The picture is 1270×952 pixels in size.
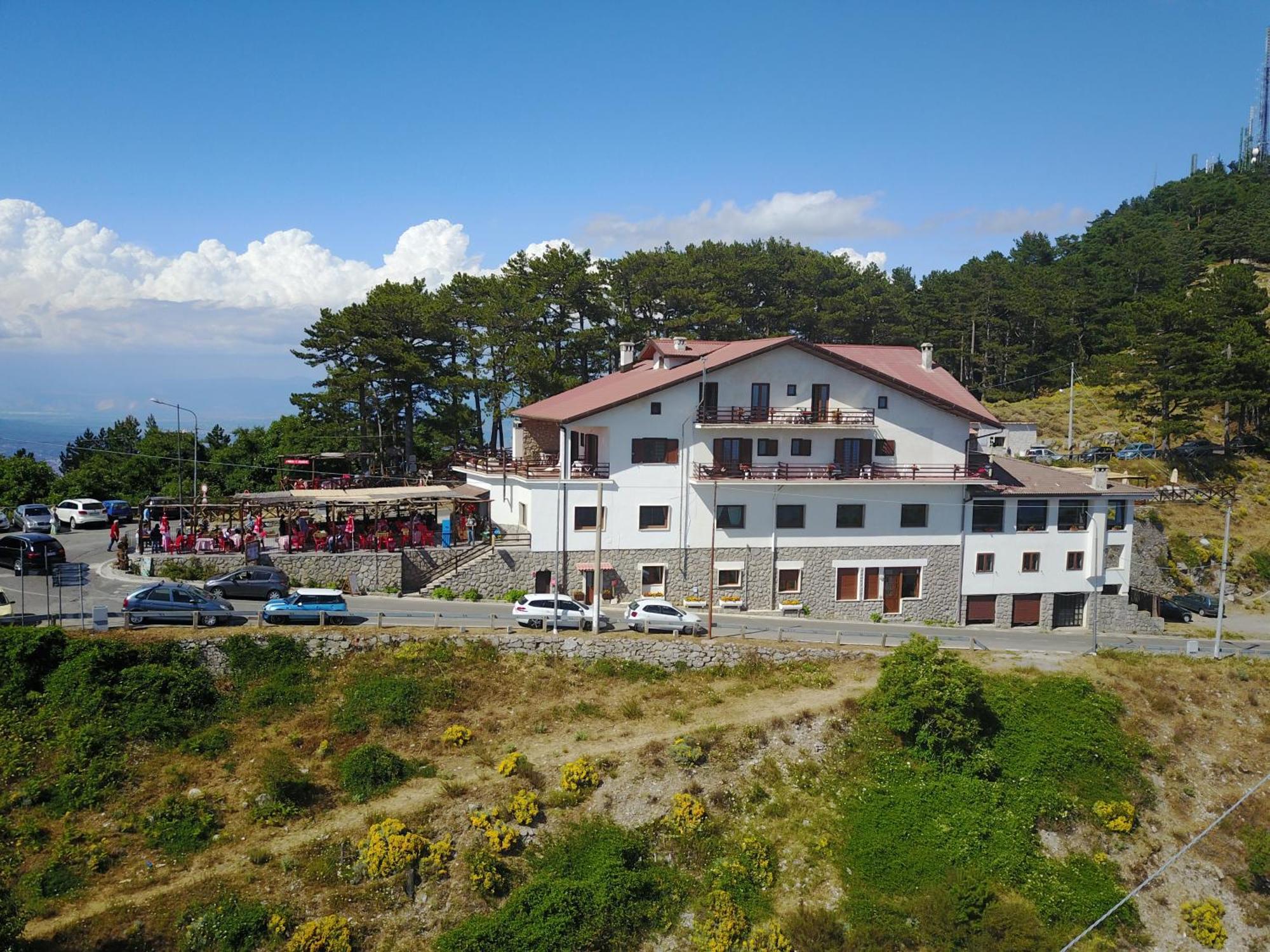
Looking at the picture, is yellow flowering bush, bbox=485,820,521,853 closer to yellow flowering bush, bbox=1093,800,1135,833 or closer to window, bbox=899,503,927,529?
yellow flowering bush, bbox=1093,800,1135,833

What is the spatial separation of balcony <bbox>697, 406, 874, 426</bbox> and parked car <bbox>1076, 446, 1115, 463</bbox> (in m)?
30.2

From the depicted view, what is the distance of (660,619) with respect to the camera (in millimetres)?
38125

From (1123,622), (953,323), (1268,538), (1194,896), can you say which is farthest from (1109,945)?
(953,323)

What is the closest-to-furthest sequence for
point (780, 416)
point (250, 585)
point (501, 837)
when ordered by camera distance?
1. point (501, 837)
2. point (250, 585)
3. point (780, 416)

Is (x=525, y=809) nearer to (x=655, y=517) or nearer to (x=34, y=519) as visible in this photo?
(x=655, y=517)

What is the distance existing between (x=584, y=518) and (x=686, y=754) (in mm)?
15641

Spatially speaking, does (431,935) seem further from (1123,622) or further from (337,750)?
(1123,622)

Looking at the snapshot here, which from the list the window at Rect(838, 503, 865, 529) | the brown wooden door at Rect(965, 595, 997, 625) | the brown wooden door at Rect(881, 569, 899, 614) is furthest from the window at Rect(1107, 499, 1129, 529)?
the window at Rect(838, 503, 865, 529)

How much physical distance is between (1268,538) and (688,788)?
53.0 m

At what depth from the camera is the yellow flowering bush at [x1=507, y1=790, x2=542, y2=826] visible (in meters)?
27.5

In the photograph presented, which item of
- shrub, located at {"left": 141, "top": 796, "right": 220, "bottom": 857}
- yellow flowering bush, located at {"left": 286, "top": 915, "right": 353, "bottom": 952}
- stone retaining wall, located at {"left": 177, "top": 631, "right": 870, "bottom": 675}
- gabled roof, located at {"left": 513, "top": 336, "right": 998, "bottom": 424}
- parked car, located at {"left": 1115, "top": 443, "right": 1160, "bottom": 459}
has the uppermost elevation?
gabled roof, located at {"left": 513, "top": 336, "right": 998, "bottom": 424}

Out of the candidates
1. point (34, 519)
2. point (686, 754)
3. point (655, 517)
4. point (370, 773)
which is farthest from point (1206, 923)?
point (34, 519)

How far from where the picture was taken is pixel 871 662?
1453 inches

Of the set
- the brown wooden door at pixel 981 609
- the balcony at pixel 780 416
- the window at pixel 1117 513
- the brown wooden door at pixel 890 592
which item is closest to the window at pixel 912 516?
the brown wooden door at pixel 890 592
